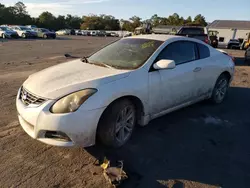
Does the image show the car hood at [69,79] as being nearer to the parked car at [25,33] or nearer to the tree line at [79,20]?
the parked car at [25,33]

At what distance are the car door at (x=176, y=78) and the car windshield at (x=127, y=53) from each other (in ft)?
0.75

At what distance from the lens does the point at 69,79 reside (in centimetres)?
339

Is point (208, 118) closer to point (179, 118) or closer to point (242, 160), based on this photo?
point (179, 118)

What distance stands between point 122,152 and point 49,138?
3.31 feet

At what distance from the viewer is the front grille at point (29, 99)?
3074mm

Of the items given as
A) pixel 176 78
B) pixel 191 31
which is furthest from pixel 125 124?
pixel 191 31

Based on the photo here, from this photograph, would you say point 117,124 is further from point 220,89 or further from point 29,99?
point 220,89

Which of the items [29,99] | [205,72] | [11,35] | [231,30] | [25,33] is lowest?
[11,35]

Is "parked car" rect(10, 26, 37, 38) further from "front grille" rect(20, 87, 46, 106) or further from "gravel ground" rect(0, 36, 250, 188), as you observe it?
"front grille" rect(20, 87, 46, 106)

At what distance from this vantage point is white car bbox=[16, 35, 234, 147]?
9.80 ft

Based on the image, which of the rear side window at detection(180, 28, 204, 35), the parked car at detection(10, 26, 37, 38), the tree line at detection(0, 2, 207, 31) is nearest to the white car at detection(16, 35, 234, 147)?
the rear side window at detection(180, 28, 204, 35)

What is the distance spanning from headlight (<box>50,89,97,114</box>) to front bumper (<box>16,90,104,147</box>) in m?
0.05

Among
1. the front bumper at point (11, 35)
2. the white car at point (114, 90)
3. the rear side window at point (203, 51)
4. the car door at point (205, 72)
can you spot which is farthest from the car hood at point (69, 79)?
the front bumper at point (11, 35)

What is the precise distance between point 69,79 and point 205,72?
9.21 ft
